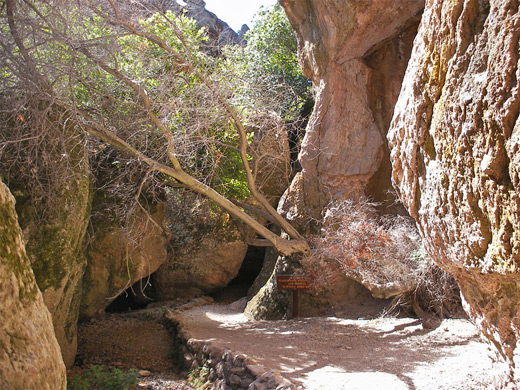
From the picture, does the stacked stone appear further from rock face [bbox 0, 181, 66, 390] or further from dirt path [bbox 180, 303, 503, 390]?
rock face [bbox 0, 181, 66, 390]

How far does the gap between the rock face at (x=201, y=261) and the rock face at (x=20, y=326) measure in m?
9.46

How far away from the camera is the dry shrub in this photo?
7.89 meters

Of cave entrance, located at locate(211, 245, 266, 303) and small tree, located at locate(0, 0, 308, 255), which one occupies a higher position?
small tree, located at locate(0, 0, 308, 255)

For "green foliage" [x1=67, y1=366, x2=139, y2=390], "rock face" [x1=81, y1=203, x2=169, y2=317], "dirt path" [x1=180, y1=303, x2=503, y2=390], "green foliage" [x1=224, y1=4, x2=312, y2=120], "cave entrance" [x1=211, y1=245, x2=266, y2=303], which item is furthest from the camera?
"cave entrance" [x1=211, y1=245, x2=266, y2=303]

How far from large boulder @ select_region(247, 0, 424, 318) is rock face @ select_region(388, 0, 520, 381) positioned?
657 centimetres

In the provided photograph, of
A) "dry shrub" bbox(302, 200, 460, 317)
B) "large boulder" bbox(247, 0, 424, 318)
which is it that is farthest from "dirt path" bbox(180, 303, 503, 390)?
"large boulder" bbox(247, 0, 424, 318)

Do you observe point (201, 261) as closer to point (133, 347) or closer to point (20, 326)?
point (133, 347)

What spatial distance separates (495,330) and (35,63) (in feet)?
20.0

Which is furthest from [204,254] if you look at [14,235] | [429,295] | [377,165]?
[14,235]

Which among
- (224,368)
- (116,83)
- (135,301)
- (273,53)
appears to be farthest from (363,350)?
(273,53)

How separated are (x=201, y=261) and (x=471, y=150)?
10.5m

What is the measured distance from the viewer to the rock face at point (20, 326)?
8.41ft

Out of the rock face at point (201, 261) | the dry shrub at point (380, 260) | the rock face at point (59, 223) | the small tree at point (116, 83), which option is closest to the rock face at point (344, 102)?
the dry shrub at point (380, 260)

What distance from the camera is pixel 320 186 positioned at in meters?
10.3
